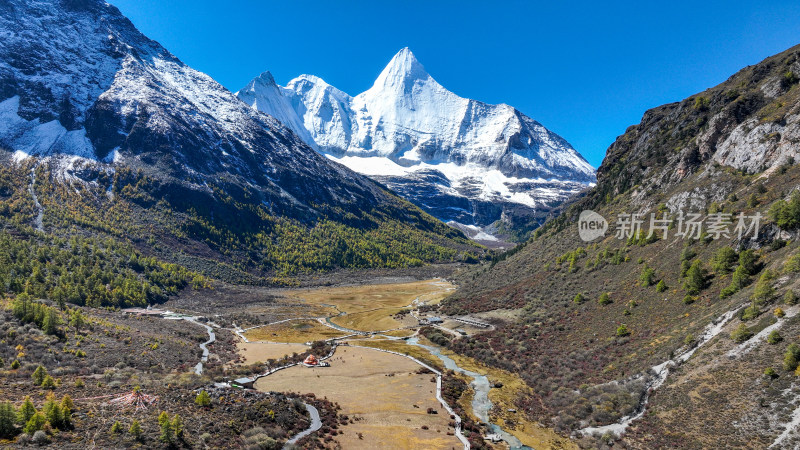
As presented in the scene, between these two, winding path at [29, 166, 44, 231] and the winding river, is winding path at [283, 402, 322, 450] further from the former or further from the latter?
winding path at [29, 166, 44, 231]

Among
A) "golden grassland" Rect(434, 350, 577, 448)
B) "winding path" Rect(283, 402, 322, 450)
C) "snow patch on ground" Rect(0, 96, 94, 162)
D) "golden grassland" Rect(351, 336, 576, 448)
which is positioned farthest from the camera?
"snow patch on ground" Rect(0, 96, 94, 162)

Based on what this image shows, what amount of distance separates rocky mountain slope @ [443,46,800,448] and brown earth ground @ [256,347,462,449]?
1245cm

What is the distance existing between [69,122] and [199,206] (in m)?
78.8

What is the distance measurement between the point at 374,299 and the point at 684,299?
336 feet

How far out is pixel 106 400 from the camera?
102ft

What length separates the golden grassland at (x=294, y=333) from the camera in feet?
258

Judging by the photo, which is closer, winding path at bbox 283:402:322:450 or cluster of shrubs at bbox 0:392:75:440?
cluster of shrubs at bbox 0:392:75:440

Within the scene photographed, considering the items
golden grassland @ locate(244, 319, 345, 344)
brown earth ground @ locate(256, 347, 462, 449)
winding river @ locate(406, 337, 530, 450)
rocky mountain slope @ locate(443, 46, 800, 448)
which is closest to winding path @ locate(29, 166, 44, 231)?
golden grassland @ locate(244, 319, 345, 344)

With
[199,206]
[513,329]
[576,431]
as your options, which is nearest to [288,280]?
[199,206]

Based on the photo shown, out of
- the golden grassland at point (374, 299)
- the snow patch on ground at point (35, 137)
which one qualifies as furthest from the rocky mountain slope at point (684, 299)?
the snow patch on ground at point (35, 137)

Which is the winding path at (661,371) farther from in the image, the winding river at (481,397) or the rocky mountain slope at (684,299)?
the winding river at (481,397)

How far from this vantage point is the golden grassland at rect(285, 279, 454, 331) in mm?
96000

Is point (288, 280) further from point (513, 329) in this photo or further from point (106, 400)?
point (106, 400)

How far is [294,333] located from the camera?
84.7 m
